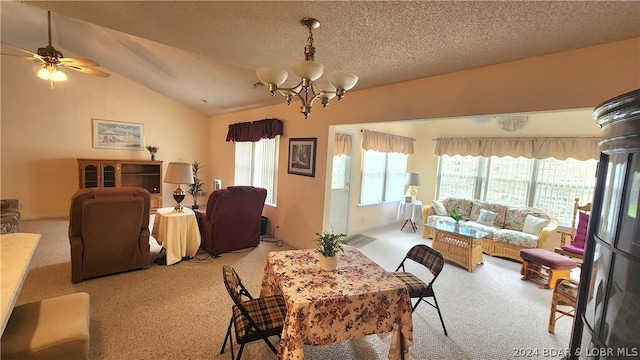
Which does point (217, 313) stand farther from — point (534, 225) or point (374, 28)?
point (534, 225)

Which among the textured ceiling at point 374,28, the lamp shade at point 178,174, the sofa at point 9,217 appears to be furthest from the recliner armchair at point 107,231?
the textured ceiling at point 374,28

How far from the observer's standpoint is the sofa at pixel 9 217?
120 inches

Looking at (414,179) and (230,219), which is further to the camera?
(414,179)

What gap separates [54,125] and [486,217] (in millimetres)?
8468

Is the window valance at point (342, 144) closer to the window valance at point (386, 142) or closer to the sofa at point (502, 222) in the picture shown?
the window valance at point (386, 142)

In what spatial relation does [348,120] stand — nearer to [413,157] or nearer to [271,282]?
[271,282]

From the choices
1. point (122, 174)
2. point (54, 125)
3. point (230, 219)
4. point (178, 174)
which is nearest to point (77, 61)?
point (178, 174)

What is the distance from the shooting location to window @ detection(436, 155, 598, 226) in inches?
177

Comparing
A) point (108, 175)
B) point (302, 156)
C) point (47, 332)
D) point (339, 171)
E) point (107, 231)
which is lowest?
point (47, 332)

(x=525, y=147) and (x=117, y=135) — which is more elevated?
(x=525, y=147)

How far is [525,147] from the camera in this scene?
4820mm

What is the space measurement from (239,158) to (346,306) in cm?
512

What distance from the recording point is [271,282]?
2119mm

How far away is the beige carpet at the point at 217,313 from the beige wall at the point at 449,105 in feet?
3.65
